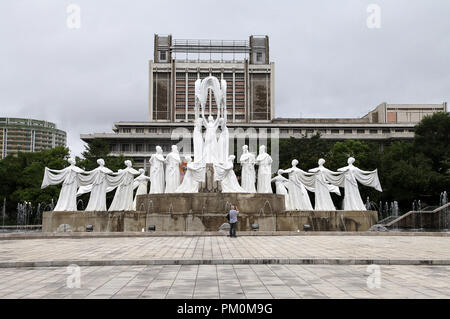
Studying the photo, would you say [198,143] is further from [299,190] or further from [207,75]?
[207,75]

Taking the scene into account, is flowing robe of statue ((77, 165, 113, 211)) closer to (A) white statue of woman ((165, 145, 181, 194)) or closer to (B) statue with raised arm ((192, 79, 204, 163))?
(A) white statue of woman ((165, 145, 181, 194))

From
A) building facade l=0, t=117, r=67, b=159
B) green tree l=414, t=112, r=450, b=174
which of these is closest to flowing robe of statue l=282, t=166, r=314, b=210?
green tree l=414, t=112, r=450, b=174

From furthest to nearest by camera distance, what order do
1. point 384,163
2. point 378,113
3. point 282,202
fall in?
point 378,113 → point 384,163 → point 282,202

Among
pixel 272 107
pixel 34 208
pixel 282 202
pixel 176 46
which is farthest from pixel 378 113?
pixel 282 202

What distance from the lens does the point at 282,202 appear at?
2289 cm

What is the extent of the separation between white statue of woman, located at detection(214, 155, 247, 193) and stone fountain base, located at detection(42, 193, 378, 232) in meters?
2.45

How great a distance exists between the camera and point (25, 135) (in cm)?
13300

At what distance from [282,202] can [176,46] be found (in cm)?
8255

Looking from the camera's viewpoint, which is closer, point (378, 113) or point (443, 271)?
point (443, 271)

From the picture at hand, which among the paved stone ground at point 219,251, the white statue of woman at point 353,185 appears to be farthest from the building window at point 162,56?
the paved stone ground at point 219,251

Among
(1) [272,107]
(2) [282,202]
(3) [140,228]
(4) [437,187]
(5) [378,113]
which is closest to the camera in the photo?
(3) [140,228]

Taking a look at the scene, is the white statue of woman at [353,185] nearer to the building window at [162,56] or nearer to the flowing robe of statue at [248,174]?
the flowing robe of statue at [248,174]
